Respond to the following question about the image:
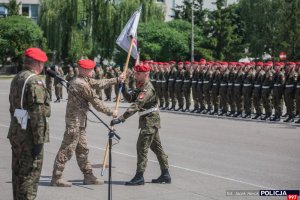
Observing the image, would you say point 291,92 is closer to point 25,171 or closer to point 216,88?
point 216,88

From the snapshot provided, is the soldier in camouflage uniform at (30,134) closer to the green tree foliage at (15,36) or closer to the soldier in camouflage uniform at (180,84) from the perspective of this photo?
the soldier in camouflage uniform at (180,84)

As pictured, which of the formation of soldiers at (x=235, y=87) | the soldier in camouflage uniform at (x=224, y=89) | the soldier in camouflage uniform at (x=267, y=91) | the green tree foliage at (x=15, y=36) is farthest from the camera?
the green tree foliage at (x=15, y=36)

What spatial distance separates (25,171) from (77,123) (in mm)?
2704

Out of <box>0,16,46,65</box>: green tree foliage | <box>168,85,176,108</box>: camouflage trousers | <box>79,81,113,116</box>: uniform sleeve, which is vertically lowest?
<box>168,85,176,108</box>: camouflage trousers

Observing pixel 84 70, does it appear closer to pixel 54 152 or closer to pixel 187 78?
pixel 54 152

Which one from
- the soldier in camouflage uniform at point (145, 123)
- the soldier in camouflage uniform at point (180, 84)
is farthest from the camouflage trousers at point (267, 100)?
the soldier in camouflage uniform at point (145, 123)

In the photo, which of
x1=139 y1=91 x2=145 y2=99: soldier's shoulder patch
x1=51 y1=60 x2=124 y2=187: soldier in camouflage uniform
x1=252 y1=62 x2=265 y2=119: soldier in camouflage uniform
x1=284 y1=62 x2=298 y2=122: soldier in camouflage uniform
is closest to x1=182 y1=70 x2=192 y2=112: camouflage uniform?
x1=252 y1=62 x2=265 y2=119: soldier in camouflage uniform

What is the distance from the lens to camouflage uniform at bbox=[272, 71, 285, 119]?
19500 millimetres

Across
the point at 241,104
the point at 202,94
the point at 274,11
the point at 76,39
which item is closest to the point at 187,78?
the point at 202,94

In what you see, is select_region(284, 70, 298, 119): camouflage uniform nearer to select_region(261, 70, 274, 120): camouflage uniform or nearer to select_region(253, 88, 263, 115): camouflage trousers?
select_region(261, 70, 274, 120): camouflage uniform

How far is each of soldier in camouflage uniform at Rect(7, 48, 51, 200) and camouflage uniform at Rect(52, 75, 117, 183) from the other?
7.85 ft

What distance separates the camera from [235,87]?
2114 cm

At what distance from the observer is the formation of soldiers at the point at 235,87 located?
19484 mm

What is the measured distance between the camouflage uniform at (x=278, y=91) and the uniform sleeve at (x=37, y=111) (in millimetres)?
14139
